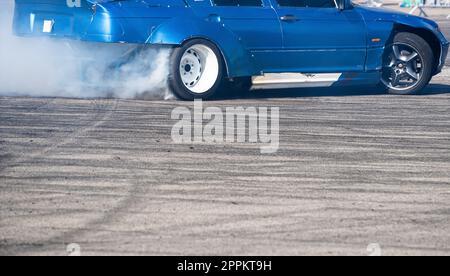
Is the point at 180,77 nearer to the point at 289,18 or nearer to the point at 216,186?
the point at 289,18

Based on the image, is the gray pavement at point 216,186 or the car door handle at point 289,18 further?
the car door handle at point 289,18

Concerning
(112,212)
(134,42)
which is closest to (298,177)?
(112,212)

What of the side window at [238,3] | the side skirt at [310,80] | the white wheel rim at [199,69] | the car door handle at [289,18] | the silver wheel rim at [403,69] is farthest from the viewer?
the silver wheel rim at [403,69]

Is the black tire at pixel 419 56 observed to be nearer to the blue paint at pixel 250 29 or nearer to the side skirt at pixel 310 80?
the blue paint at pixel 250 29

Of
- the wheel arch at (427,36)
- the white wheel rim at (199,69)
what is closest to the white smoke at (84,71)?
the white wheel rim at (199,69)

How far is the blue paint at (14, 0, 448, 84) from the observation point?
38.8ft

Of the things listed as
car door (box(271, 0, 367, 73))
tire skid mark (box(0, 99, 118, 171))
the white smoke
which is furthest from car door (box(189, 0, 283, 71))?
tire skid mark (box(0, 99, 118, 171))

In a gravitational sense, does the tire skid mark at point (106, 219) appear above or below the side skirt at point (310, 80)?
below

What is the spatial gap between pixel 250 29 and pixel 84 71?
205cm

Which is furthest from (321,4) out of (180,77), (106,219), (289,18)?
(106,219)

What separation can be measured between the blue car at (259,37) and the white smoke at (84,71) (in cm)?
15

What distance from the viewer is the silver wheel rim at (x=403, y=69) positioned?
13.7m

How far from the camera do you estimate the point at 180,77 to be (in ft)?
39.7

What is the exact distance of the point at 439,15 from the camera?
123 ft
